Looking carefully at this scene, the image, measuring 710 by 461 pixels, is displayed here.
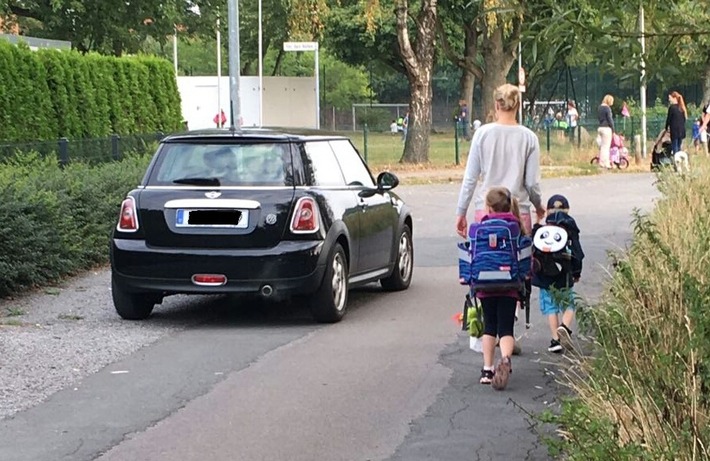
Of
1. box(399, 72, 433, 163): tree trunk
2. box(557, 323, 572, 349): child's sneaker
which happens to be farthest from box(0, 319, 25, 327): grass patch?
box(399, 72, 433, 163): tree trunk

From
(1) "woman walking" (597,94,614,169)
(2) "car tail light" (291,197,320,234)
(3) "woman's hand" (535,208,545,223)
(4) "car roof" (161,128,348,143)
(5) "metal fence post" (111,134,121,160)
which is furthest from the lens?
(1) "woman walking" (597,94,614,169)

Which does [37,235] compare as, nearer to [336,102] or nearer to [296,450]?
[296,450]

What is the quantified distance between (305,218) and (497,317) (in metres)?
2.68

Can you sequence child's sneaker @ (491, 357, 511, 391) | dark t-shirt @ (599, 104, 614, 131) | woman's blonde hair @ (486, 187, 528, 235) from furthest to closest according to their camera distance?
dark t-shirt @ (599, 104, 614, 131), woman's blonde hair @ (486, 187, 528, 235), child's sneaker @ (491, 357, 511, 391)

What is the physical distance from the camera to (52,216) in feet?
43.7

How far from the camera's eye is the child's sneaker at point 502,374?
8.15 meters

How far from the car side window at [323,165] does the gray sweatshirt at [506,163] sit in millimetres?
2024

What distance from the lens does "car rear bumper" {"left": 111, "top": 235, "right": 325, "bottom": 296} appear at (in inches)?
416

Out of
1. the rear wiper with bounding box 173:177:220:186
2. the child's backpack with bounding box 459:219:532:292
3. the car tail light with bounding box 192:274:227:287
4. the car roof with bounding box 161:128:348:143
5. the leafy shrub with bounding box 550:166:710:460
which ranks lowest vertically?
the car tail light with bounding box 192:274:227:287

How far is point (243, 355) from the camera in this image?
9500 millimetres

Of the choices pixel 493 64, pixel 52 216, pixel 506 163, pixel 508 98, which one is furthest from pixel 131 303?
pixel 493 64

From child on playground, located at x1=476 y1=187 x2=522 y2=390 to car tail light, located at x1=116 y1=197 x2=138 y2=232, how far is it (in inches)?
139

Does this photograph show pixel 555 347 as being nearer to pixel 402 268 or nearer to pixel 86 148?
pixel 402 268

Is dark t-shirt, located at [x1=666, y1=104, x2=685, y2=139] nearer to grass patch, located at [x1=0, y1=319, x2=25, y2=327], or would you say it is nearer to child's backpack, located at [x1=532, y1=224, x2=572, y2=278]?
grass patch, located at [x1=0, y1=319, x2=25, y2=327]
